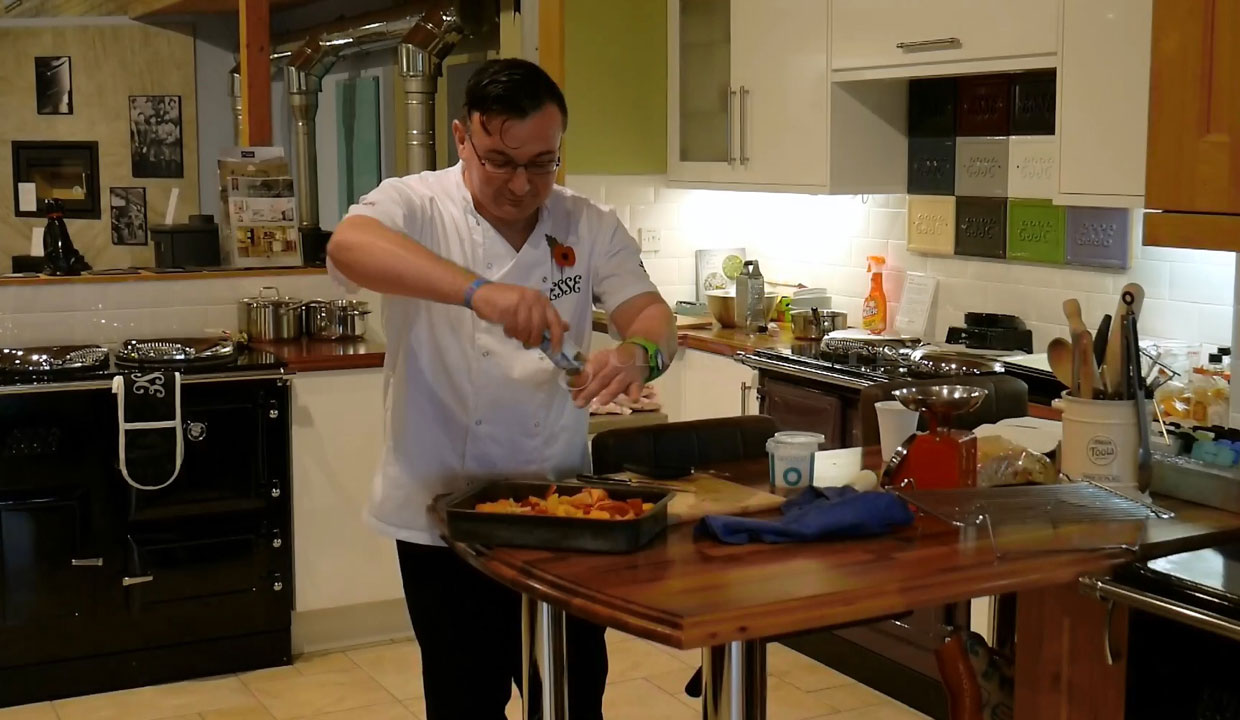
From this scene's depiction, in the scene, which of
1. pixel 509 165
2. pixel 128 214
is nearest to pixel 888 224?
pixel 509 165

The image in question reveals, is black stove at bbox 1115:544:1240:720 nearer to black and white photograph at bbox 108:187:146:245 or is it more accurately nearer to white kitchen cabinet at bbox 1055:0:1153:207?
white kitchen cabinet at bbox 1055:0:1153:207

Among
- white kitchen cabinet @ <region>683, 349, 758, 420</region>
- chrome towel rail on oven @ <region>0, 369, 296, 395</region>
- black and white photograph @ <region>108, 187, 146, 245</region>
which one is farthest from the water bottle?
black and white photograph @ <region>108, 187, 146, 245</region>

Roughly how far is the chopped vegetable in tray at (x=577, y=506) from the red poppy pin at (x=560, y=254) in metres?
0.52

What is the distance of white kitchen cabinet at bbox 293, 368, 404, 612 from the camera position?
14.5ft

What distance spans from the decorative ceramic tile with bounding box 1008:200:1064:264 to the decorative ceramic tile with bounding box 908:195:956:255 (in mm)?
258

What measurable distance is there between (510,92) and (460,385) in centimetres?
54

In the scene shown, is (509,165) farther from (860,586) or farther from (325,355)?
(325,355)

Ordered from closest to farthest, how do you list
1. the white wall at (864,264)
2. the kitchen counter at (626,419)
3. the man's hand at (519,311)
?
the man's hand at (519,311) → the white wall at (864,264) → the kitchen counter at (626,419)

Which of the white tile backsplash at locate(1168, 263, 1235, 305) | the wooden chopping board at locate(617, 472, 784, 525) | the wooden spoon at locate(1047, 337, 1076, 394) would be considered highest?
the white tile backsplash at locate(1168, 263, 1235, 305)

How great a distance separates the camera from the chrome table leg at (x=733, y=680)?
6.88 ft

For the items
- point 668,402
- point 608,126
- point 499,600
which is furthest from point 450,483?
point 608,126

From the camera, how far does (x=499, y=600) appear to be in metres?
2.62

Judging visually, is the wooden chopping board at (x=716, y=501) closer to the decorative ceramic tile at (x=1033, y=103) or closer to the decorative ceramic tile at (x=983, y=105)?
the decorative ceramic tile at (x=1033, y=103)

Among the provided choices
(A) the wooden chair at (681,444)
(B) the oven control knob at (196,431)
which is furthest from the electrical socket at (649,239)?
(A) the wooden chair at (681,444)
